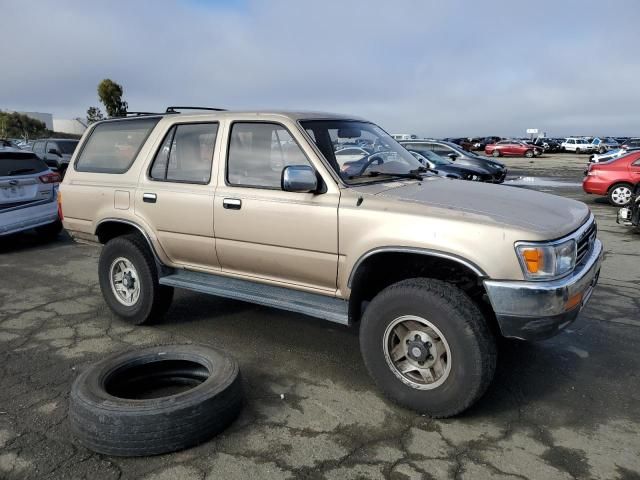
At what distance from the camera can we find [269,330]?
16.0 feet

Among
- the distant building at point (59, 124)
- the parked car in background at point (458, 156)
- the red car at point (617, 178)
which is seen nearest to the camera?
the red car at point (617, 178)

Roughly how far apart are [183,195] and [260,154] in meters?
0.77

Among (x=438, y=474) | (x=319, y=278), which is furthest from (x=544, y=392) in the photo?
(x=319, y=278)

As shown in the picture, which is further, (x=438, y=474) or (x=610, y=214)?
(x=610, y=214)

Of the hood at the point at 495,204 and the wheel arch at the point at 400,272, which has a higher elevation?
the hood at the point at 495,204

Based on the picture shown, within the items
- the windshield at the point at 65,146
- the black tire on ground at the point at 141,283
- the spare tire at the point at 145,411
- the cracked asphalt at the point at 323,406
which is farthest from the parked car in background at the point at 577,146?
the spare tire at the point at 145,411

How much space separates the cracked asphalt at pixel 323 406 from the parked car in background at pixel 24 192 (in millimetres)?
3076

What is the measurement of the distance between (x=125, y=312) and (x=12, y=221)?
4443 mm

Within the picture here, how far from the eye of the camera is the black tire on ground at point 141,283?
4.77 m

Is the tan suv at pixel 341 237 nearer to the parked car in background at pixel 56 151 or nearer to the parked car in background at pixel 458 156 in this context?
the parked car in background at pixel 56 151

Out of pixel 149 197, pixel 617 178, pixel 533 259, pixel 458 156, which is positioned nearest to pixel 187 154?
pixel 149 197

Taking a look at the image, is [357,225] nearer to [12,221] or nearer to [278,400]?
[278,400]

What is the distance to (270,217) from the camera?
3900 mm

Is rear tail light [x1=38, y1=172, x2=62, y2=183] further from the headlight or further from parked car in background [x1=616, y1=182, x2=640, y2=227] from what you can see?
parked car in background [x1=616, y1=182, x2=640, y2=227]
